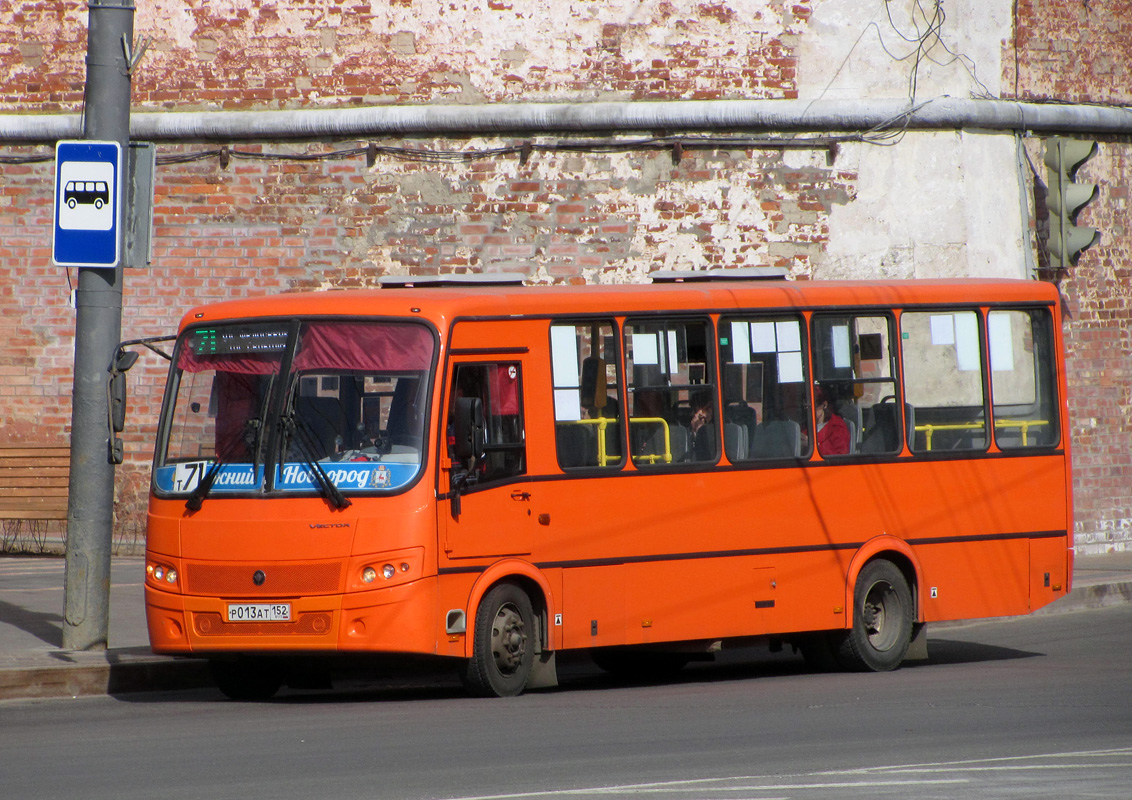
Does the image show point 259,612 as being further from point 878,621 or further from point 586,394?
point 878,621

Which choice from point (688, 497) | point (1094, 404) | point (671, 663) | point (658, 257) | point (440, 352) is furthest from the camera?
point (1094, 404)

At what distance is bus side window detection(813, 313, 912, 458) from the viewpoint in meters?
12.7

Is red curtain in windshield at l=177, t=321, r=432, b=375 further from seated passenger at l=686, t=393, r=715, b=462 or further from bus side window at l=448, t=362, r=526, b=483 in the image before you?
seated passenger at l=686, t=393, r=715, b=462

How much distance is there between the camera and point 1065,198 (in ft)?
63.9

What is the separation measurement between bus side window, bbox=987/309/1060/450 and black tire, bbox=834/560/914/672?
1448 millimetres

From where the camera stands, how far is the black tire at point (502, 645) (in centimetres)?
1081

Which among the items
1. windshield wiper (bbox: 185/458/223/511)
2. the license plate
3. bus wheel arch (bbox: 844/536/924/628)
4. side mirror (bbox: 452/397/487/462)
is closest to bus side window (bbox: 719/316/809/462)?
bus wheel arch (bbox: 844/536/924/628)

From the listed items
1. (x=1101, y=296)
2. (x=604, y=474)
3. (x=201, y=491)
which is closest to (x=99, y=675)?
(x=201, y=491)

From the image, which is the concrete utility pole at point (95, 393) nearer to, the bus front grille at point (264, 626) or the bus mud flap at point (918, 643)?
the bus front grille at point (264, 626)

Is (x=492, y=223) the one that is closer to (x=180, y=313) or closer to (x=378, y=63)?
(x=378, y=63)

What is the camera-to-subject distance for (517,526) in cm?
1109

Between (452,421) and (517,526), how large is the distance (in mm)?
811

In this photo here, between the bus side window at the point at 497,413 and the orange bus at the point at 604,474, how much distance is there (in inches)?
0.7

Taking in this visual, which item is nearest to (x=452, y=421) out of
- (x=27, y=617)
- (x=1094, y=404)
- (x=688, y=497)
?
(x=688, y=497)
